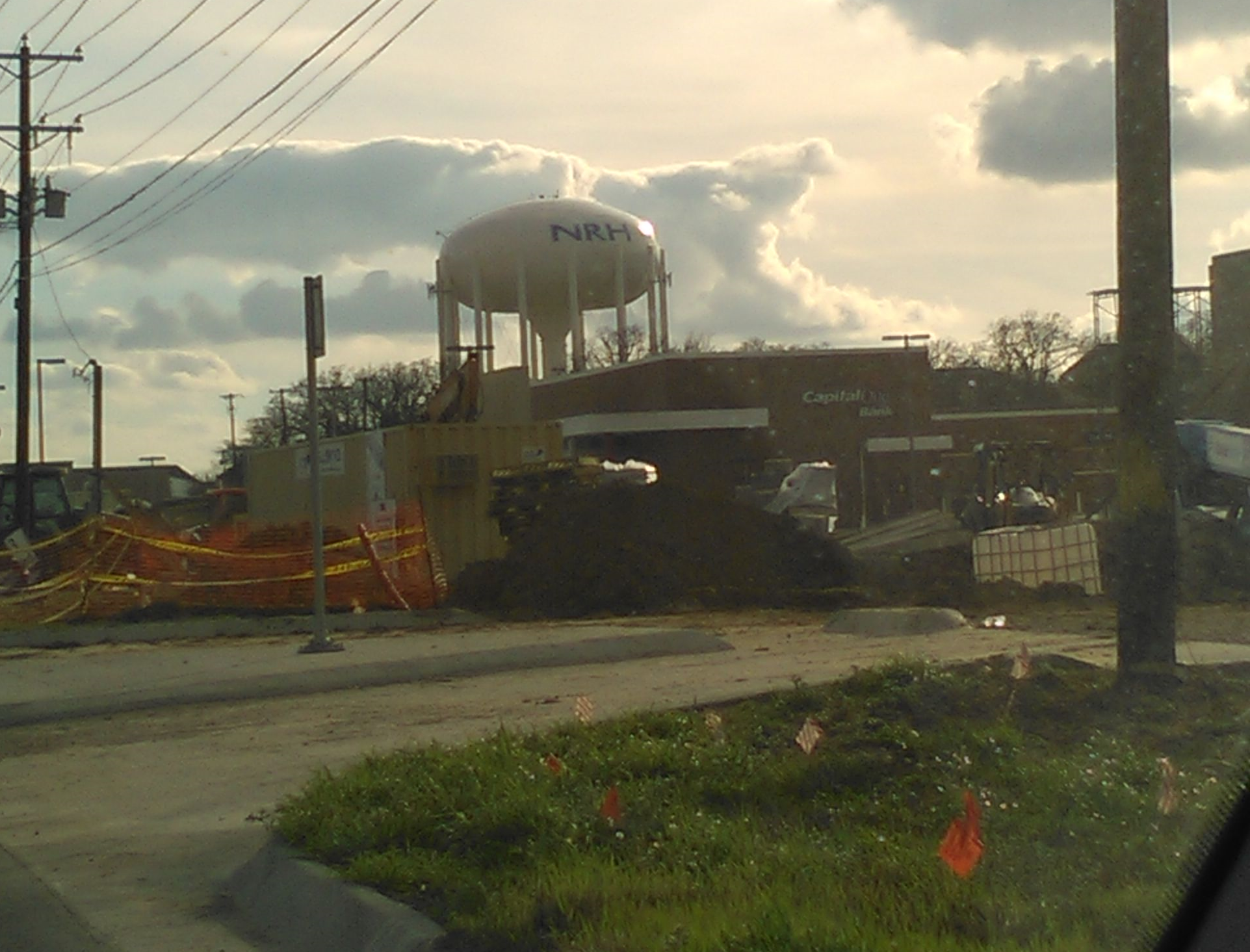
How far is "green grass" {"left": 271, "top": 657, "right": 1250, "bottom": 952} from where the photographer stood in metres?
5.28

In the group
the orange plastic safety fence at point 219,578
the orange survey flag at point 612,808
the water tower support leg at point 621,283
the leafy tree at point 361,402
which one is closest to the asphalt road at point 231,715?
the orange survey flag at point 612,808

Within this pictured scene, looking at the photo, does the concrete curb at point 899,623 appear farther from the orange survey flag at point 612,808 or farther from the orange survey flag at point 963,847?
the orange survey flag at point 963,847

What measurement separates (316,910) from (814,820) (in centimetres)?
220

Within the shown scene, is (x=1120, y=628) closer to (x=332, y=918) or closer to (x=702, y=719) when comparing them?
(x=702, y=719)

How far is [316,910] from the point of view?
6.41 m

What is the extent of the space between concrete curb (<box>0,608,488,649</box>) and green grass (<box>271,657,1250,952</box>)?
9887 millimetres

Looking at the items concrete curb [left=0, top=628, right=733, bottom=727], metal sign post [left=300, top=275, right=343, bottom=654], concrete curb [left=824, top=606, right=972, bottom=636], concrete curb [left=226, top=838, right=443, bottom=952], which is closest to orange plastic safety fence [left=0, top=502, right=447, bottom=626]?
metal sign post [left=300, top=275, right=343, bottom=654]

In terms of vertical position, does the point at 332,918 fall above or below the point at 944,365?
below

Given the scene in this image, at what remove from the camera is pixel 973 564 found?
953 inches

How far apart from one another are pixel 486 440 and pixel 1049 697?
1946cm

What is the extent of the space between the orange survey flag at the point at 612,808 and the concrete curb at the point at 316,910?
1132 mm

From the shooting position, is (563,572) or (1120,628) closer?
(1120,628)

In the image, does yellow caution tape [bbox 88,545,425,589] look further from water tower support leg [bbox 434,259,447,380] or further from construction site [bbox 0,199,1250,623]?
water tower support leg [bbox 434,259,447,380]

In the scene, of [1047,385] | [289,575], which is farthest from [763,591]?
[1047,385]
